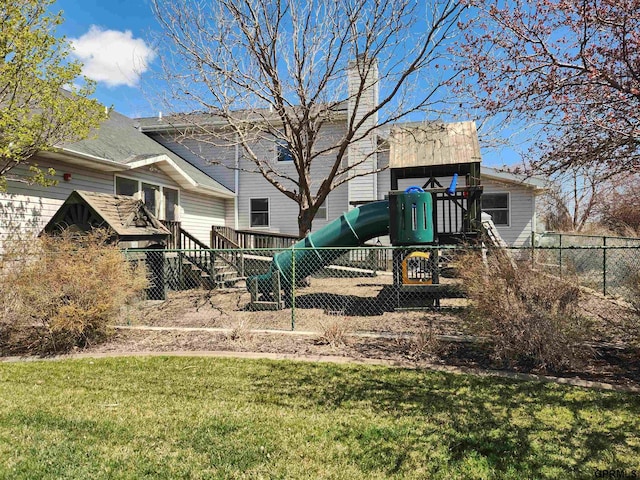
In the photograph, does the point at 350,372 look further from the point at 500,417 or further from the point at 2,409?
the point at 2,409

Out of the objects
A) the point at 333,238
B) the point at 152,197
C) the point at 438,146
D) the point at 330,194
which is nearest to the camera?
the point at 333,238

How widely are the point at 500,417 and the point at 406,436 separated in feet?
3.10

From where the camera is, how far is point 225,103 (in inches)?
404

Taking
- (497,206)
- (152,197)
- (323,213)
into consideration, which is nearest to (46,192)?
A: (152,197)

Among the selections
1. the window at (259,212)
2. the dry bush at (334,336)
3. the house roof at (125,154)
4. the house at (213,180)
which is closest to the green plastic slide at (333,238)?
the house at (213,180)

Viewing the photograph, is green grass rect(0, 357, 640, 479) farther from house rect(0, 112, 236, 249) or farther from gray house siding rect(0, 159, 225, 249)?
house rect(0, 112, 236, 249)

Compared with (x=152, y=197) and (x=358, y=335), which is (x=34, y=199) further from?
(x=358, y=335)

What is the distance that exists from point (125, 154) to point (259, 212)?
A: 7059 millimetres

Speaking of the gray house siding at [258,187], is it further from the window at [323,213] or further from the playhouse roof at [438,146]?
the playhouse roof at [438,146]

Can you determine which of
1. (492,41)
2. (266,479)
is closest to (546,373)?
(266,479)

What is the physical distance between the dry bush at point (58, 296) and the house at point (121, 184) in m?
3.25

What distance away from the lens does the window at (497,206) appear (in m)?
17.2

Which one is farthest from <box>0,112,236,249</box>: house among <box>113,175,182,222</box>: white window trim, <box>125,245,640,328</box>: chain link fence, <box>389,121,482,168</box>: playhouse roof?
Result: <box>389,121,482,168</box>: playhouse roof

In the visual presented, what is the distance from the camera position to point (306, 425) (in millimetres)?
3434
